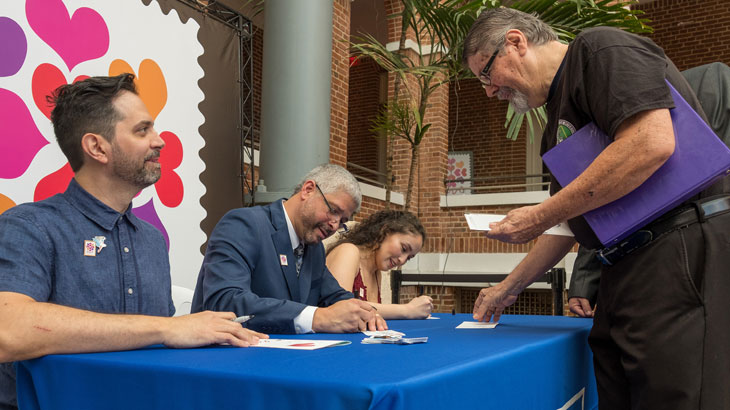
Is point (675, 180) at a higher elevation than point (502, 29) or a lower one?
lower

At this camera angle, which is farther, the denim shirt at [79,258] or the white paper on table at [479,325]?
the white paper on table at [479,325]

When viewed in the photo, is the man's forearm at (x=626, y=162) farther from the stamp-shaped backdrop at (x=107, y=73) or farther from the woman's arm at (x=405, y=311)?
the stamp-shaped backdrop at (x=107, y=73)

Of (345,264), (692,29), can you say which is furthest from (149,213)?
(692,29)

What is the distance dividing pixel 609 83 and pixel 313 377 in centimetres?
87

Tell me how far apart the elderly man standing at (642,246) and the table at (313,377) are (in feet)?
0.57

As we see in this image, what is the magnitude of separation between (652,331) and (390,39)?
7838mm

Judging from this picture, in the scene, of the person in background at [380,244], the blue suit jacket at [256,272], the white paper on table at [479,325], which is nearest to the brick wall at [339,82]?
the person in background at [380,244]

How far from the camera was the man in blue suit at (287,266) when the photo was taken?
5.28 feet

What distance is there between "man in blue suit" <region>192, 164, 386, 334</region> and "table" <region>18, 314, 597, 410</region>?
0.79 ft

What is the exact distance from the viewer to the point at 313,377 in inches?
33.3

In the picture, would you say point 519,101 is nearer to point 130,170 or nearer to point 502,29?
point 502,29

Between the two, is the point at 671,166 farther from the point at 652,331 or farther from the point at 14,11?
the point at 14,11

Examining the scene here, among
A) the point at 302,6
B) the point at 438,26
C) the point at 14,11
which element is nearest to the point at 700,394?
the point at 302,6

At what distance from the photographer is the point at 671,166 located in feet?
4.14
